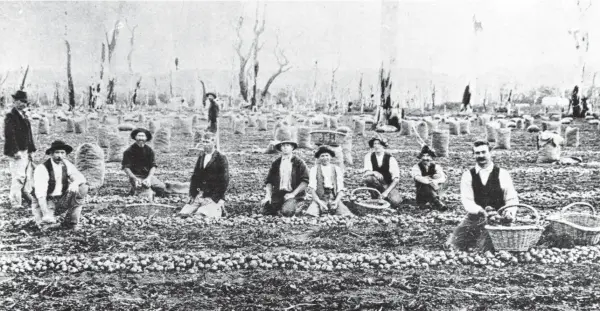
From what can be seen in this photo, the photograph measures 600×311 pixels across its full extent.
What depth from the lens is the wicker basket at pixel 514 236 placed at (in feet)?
13.8

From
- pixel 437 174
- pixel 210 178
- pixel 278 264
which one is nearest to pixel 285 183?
pixel 210 178

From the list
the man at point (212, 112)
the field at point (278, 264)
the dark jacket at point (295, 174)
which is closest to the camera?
the field at point (278, 264)

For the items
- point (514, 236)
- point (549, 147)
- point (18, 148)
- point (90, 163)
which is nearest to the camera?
point (514, 236)

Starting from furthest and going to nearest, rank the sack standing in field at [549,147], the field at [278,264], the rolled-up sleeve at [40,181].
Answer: the sack standing in field at [549,147] < the rolled-up sleeve at [40,181] < the field at [278,264]

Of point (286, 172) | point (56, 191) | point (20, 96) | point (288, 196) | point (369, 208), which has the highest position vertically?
point (20, 96)

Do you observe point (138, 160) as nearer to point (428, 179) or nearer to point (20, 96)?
point (20, 96)

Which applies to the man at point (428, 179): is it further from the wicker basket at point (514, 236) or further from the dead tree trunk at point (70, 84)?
the dead tree trunk at point (70, 84)

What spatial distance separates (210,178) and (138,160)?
916 mm

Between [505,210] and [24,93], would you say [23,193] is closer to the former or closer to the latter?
[24,93]

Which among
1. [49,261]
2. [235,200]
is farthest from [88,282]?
[235,200]

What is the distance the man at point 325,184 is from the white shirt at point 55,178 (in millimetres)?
2127

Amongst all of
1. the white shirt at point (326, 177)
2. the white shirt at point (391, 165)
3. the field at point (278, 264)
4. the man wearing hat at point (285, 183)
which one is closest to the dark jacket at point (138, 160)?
the field at point (278, 264)

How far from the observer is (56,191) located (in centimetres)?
493

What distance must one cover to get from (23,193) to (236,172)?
7.39ft
